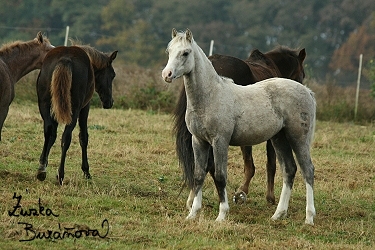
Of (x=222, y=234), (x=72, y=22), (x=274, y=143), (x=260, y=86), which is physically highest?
(x=72, y=22)

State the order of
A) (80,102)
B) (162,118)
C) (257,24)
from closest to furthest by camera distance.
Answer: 1. (80,102)
2. (162,118)
3. (257,24)

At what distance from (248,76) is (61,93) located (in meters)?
2.33

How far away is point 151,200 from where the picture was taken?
8.06m

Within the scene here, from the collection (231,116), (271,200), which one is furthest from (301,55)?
(231,116)

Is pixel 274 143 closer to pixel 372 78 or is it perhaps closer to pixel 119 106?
pixel 119 106

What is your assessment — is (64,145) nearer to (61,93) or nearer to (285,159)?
(61,93)

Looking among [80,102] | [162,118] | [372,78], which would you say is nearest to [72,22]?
[372,78]

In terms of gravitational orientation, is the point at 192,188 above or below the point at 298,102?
below

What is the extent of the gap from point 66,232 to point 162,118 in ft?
29.5

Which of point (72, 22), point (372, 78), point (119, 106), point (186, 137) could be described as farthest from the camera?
point (72, 22)

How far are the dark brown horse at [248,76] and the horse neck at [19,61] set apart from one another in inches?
86.2

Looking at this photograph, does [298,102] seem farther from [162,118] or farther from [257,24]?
[257,24]

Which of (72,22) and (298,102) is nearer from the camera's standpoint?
(298,102)

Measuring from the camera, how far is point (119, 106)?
17.1 metres
